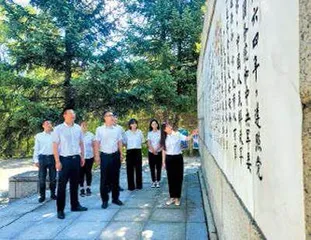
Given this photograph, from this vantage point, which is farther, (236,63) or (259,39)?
(236,63)

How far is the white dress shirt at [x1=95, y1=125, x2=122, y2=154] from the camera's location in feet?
23.4

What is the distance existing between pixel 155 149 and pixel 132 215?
2.63 m

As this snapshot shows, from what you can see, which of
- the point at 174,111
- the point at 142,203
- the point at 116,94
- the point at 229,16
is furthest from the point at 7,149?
the point at 229,16

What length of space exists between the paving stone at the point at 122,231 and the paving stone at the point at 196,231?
631 mm

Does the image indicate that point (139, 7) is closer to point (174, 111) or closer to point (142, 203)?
point (174, 111)

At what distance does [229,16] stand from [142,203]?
5.04 m

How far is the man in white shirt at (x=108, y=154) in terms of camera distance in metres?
7.07

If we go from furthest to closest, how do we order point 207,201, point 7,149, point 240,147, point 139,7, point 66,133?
1. point 139,7
2. point 7,149
3. point 207,201
4. point 66,133
5. point 240,147

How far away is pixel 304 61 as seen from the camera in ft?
3.65

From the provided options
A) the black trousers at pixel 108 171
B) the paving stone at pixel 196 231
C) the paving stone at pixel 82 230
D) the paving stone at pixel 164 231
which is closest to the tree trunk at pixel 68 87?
the black trousers at pixel 108 171

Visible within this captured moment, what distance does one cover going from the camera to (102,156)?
716cm

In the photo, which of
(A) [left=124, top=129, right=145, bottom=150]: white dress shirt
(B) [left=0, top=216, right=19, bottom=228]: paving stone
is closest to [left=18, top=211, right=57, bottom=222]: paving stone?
(B) [left=0, top=216, right=19, bottom=228]: paving stone

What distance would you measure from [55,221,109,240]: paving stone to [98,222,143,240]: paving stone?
98mm

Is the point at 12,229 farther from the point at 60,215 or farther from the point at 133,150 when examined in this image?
the point at 133,150
